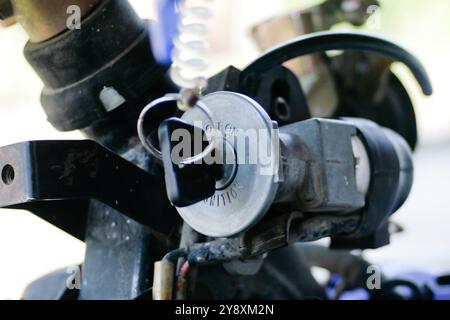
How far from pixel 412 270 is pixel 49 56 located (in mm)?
577

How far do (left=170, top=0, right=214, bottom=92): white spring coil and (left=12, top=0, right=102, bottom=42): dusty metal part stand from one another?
9 cm

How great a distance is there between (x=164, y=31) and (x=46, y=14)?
10 centimetres

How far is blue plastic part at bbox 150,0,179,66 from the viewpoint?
21.1 inches

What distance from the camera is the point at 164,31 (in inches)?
21.9

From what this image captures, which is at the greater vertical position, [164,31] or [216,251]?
[164,31]

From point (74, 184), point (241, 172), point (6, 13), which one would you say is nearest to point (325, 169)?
point (241, 172)

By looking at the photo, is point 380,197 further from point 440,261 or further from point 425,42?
point 425,42

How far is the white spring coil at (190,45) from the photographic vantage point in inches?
21.5

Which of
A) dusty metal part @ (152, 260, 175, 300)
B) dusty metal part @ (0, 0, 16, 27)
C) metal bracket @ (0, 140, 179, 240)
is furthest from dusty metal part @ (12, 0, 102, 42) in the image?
dusty metal part @ (152, 260, 175, 300)

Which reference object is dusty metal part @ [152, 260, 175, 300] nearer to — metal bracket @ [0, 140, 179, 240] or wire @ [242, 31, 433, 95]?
metal bracket @ [0, 140, 179, 240]

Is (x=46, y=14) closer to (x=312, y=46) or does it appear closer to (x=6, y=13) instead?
(x=6, y=13)

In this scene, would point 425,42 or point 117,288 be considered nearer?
point 117,288

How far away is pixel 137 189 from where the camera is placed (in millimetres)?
580

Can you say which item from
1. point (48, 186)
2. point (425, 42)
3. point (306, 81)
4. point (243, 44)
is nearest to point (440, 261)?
point (306, 81)
